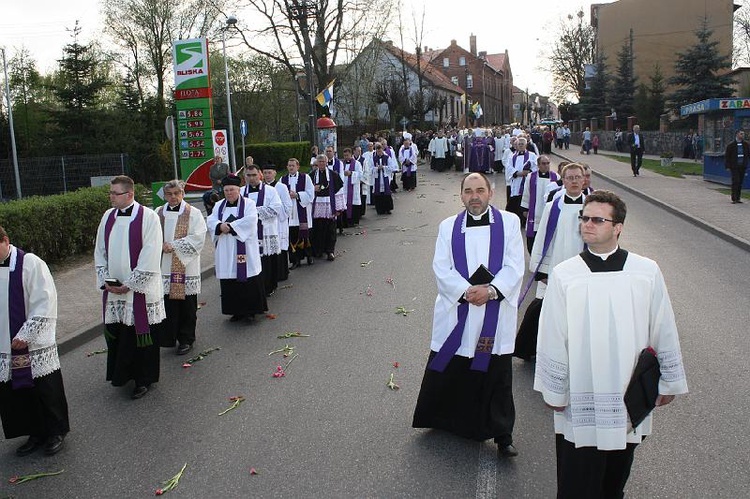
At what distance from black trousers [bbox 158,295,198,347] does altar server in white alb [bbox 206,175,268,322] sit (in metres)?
0.98

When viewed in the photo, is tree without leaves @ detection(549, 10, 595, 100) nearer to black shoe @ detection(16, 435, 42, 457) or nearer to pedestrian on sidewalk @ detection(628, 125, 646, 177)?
pedestrian on sidewalk @ detection(628, 125, 646, 177)

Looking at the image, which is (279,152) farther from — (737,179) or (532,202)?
(532,202)

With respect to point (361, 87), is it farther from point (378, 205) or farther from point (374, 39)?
point (378, 205)

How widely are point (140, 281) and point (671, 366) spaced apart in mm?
4633

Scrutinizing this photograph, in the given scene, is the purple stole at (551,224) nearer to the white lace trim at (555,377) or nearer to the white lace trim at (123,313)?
the white lace trim at (555,377)

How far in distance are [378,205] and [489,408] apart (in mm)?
15598

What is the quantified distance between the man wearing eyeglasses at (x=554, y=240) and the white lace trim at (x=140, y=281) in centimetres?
351

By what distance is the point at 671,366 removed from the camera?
3.42 metres

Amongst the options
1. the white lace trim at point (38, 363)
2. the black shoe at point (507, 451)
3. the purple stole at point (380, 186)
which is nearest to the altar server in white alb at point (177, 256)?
the white lace trim at point (38, 363)

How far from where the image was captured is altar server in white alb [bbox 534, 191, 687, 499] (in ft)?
11.0

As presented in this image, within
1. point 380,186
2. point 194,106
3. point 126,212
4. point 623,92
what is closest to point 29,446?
point 126,212

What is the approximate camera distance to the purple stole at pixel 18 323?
5215 millimetres

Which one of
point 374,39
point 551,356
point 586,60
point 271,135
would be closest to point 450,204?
point 551,356

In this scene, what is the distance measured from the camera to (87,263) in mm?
13297
